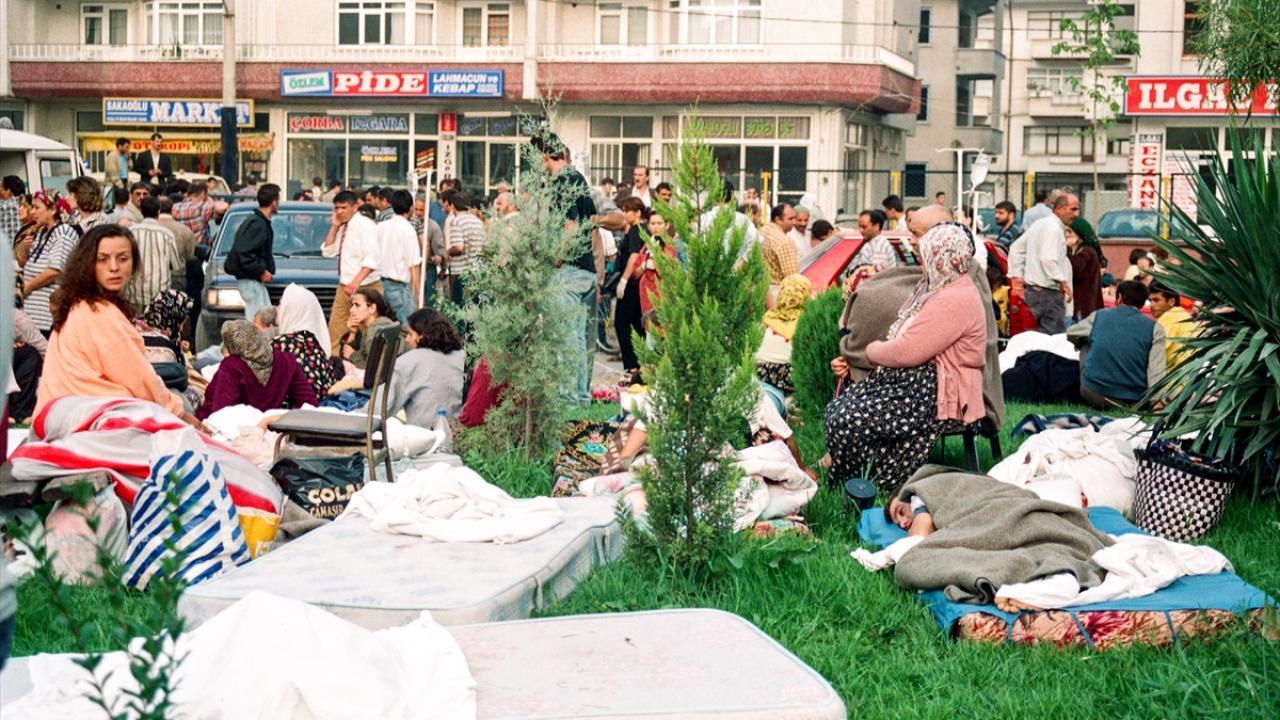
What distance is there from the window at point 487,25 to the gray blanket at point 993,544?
41.4 m

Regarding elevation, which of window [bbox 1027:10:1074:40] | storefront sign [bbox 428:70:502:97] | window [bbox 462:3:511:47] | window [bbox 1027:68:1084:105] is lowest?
storefront sign [bbox 428:70:502:97]

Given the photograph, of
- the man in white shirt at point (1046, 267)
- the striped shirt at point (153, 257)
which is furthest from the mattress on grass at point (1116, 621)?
the man in white shirt at point (1046, 267)

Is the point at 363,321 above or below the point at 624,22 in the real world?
below

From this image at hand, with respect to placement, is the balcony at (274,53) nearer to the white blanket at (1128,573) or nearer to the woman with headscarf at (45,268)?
the woman with headscarf at (45,268)

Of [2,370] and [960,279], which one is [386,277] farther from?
[2,370]

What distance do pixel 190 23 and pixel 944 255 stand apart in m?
44.5

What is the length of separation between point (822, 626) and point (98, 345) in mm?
3779

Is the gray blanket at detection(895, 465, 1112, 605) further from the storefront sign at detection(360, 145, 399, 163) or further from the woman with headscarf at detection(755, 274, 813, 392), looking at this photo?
the storefront sign at detection(360, 145, 399, 163)

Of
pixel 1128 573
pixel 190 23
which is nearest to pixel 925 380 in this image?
pixel 1128 573

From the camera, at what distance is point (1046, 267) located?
16.8 m

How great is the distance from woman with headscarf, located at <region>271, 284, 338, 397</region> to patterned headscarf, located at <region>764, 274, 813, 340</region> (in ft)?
11.3

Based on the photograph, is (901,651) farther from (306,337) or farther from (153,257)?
(153,257)

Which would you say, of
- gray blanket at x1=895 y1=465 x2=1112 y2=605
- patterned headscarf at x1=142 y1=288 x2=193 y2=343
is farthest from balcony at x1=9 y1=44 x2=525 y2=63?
gray blanket at x1=895 y1=465 x2=1112 y2=605

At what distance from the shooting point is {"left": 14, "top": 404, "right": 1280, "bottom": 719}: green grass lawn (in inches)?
214
